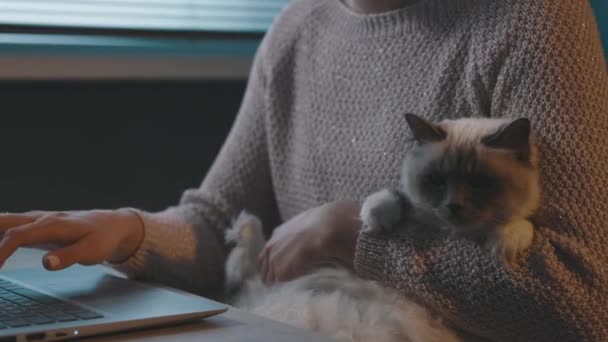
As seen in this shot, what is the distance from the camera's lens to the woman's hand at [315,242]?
45.0 inches

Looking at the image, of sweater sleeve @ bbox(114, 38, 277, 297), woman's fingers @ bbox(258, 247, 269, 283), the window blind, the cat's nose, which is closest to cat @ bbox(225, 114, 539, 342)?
the cat's nose

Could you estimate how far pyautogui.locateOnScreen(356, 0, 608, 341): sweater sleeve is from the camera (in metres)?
0.97

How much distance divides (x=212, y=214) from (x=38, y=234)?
40cm

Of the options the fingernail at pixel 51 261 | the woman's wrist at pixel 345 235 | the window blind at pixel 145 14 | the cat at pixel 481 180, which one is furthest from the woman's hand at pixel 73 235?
the window blind at pixel 145 14

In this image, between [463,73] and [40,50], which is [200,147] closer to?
[40,50]

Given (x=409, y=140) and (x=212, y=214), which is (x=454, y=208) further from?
(x=212, y=214)

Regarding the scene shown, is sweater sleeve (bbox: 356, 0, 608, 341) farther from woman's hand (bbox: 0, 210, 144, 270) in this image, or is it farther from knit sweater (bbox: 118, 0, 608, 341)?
woman's hand (bbox: 0, 210, 144, 270)

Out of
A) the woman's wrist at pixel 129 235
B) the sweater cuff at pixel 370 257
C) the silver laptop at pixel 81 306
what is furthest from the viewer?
the woman's wrist at pixel 129 235

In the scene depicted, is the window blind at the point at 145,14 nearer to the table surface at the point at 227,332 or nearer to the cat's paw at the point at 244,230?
the cat's paw at the point at 244,230

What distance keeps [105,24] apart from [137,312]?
1105mm

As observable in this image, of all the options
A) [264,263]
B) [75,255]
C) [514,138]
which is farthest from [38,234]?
[514,138]

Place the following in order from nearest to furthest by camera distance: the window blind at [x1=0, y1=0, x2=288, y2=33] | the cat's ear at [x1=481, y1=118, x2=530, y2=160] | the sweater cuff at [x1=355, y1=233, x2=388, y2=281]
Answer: the cat's ear at [x1=481, y1=118, x2=530, y2=160], the sweater cuff at [x1=355, y1=233, x2=388, y2=281], the window blind at [x1=0, y1=0, x2=288, y2=33]

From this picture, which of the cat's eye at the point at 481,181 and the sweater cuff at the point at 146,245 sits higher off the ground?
the cat's eye at the point at 481,181

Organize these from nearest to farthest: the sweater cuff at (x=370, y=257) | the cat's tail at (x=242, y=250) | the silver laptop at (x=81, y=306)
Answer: the silver laptop at (x=81, y=306) < the sweater cuff at (x=370, y=257) < the cat's tail at (x=242, y=250)
